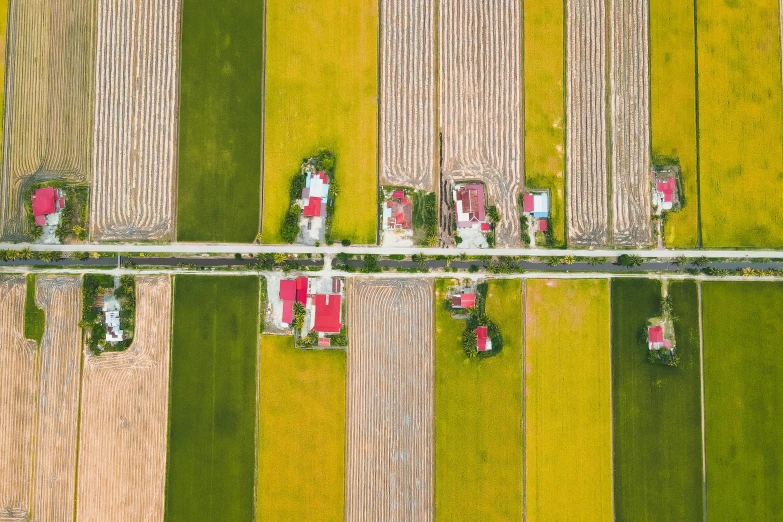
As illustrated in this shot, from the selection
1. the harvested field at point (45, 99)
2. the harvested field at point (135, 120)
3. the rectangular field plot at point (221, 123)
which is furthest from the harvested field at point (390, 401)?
the harvested field at point (45, 99)

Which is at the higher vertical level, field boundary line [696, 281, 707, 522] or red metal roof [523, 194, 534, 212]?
red metal roof [523, 194, 534, 212]

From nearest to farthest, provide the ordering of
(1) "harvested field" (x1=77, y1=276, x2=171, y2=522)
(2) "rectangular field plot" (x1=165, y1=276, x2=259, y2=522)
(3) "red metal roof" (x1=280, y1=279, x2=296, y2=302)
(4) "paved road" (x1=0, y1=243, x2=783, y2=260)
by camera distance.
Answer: (2) "rectangular field plot" (x1=165, y1=276, x2=259, y2=522), (1) "harvested field" (x1=77, y1=276, x2=171, y2=522), (3) "red metal roof" (x1=280, y1=279, x2=296, y2=302), (4) "paved road" (x1=0, y1=243, x2=783, y2=260)

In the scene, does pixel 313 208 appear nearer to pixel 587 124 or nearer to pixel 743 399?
pixel 587 124

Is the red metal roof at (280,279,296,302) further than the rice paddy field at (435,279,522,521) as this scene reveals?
Yes

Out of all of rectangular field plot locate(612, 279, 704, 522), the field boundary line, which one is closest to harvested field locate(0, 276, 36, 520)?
rectangular field plot locate(612, 279, 704, 522)

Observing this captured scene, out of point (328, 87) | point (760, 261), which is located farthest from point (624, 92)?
point (328, 87)

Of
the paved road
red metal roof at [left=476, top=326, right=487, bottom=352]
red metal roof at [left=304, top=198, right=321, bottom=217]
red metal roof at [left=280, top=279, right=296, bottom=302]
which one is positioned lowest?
red metal roof at [left=476, top=326, right=487, bottom=352]

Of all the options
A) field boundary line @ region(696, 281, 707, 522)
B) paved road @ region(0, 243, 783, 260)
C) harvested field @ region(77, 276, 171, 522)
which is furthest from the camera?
paved road @ region(0, 243, 783, 260)

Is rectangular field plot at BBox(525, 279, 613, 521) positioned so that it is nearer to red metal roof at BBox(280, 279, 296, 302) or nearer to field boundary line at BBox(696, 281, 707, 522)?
field boundary line at BBox(696, 281, 707, 522)
